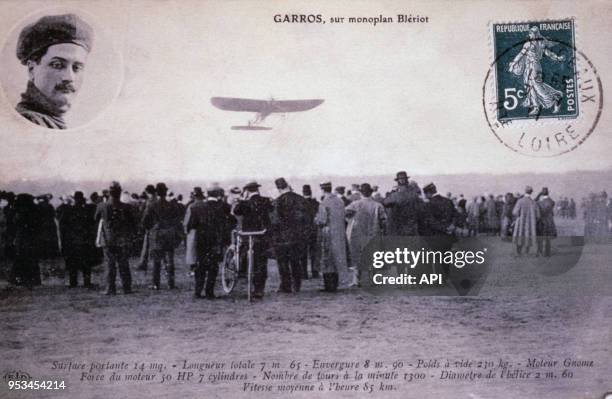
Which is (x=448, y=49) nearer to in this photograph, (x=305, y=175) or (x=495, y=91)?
(x=495, y=91)

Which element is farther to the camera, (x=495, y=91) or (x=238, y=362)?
(x=495, y=91)

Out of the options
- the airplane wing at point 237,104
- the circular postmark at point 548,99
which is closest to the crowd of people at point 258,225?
the circular postmark at point 548,99

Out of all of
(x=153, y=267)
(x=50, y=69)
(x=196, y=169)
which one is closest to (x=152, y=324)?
(x=153, y=267)

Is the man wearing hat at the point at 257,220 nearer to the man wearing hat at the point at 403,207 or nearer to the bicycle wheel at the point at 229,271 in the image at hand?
the bicycle wheel at the point at 229,271

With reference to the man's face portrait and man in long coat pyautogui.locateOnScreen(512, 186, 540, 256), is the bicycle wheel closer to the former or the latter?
the man's face portrait

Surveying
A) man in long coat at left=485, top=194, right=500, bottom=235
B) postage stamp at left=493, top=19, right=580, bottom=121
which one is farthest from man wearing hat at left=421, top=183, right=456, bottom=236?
postage stamp at left=493, top=19, right=580, bottom=121

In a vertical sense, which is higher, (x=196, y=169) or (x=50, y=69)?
(x=50, y=69)

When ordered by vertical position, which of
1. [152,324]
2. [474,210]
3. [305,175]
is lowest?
[152,324]
